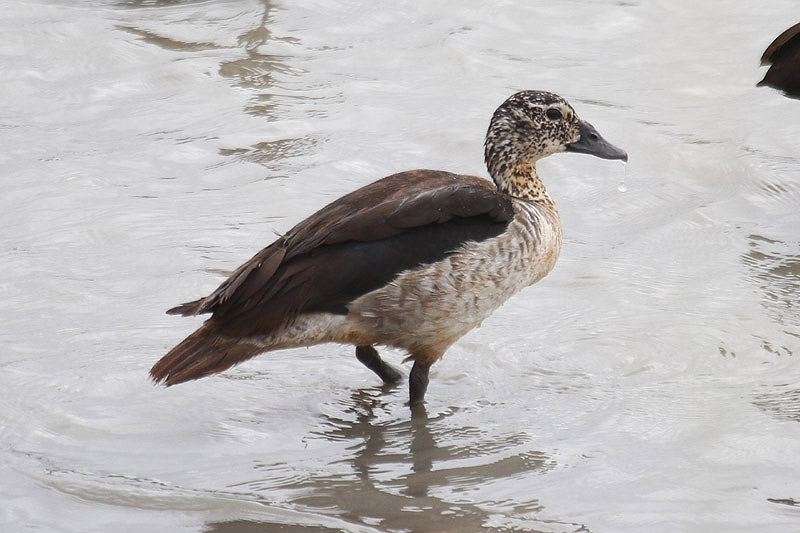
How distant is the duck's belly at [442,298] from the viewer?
5.60 metres

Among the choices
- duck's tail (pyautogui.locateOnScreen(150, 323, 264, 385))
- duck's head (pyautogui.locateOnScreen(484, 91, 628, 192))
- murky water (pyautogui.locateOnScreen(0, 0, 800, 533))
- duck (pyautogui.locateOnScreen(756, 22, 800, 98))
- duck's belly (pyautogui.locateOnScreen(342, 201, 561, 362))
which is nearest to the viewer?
murky water (pyautogui.locateOnScreen(0, 0, 800, 533))

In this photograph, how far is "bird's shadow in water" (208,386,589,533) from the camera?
4.73 metres

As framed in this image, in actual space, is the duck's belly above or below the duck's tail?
above

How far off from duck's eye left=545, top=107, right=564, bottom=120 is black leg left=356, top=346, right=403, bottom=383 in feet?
4.90

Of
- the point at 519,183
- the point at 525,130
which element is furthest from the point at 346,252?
the point at 525,130

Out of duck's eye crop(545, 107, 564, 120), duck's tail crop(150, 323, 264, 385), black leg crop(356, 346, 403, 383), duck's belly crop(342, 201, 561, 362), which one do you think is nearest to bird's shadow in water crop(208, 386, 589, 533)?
black leg crop(356, 346, 403, 383)

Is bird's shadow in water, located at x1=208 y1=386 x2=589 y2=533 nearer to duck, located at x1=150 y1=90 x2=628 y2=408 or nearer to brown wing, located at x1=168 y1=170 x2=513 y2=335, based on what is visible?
duck, located at x1=150 y1=90 x2=628 y2=408

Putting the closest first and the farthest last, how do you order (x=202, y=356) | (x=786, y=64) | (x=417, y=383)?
(x=202, y=356) → (x=417, y=383) → (x=786, y=64)

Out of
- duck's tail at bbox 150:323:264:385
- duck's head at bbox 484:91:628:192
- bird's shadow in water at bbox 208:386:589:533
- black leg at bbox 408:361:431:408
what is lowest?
bird's shadow in water at bbox 208:386:589:533

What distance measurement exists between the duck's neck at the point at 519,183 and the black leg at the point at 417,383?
1110 millimetres

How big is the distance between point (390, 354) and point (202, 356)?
52.3 inches

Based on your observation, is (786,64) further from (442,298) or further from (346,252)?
(346,252)

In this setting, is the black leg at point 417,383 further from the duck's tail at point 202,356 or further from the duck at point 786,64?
the duck at point 786,64

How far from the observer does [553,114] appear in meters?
6.37
